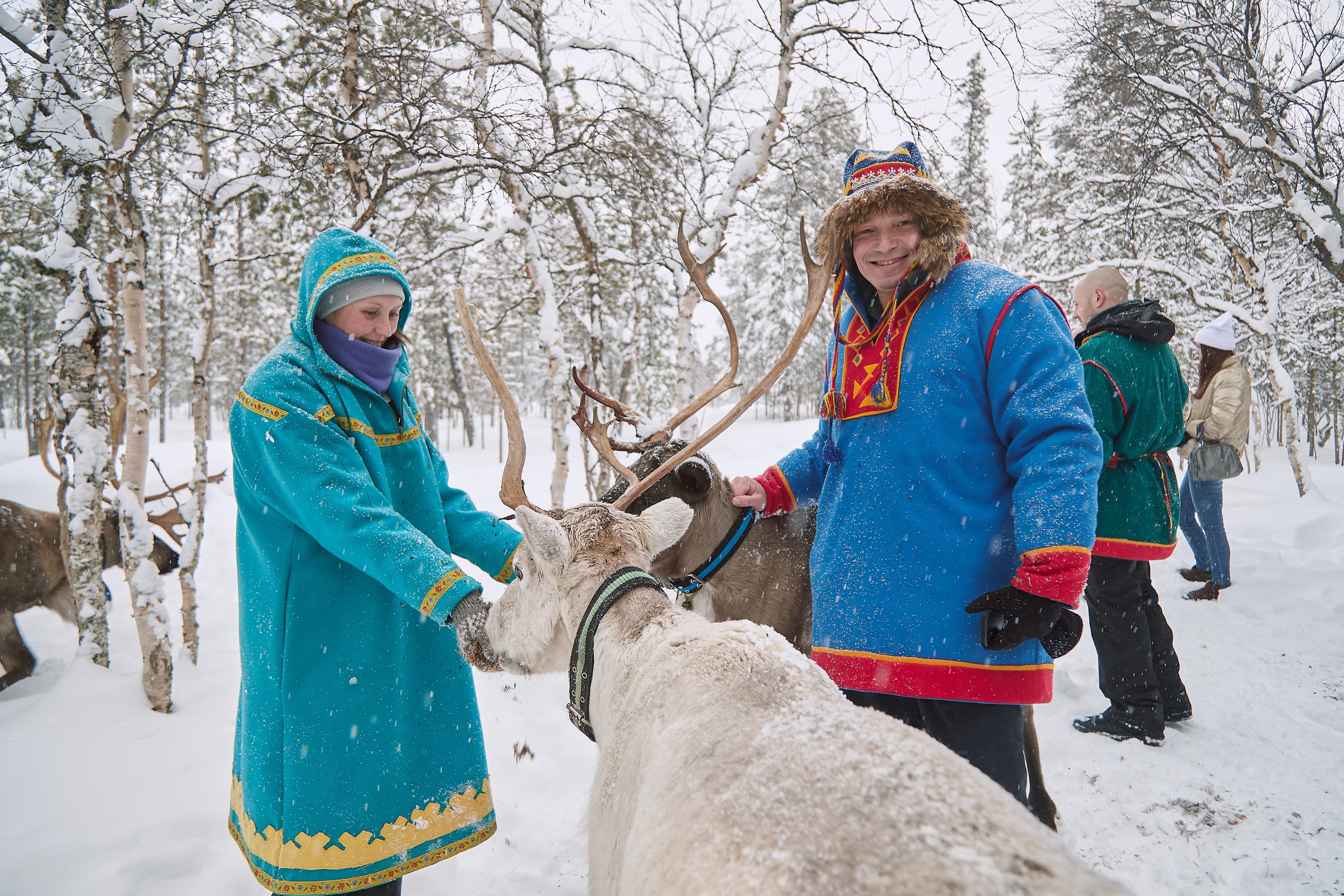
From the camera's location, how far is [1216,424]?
6.36 metres

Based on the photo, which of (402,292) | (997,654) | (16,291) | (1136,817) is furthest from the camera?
(16,291)

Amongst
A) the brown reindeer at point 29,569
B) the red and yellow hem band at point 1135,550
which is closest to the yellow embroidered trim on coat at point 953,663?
the red and yellow hem band at point 1135,550

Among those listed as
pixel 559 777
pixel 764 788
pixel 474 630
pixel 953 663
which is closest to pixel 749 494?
pixel 953 663

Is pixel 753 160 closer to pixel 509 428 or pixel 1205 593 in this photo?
pixel 509 428

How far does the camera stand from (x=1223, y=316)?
20.5 ft

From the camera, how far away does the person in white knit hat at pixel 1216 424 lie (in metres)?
6.17

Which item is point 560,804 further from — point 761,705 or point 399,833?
point 761,705

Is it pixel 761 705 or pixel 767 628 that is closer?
pixel 761 705

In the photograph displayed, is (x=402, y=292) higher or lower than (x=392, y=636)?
higher

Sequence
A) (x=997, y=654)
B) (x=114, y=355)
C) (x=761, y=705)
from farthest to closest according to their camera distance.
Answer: (x=114, y=355) → (x=997, y=654) → (x=761, y=705)

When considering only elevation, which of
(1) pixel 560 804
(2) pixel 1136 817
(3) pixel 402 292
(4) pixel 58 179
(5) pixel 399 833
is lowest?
(1) pixel 560 804

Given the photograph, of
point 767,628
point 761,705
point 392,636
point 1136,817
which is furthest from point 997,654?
point 1136,817

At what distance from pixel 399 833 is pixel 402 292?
5.80 ft

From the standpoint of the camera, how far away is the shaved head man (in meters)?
4.32
